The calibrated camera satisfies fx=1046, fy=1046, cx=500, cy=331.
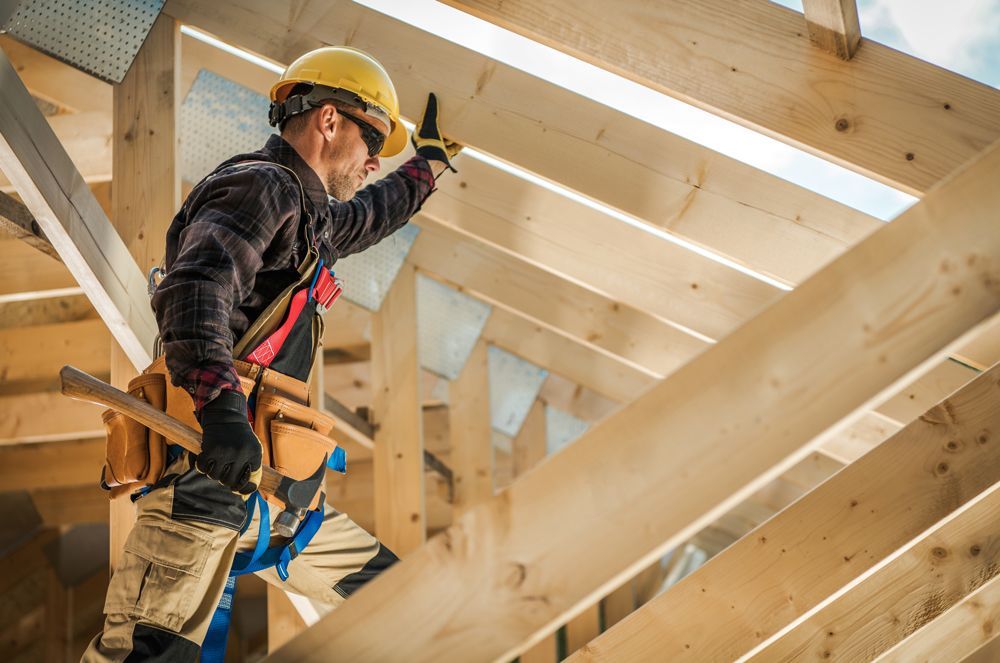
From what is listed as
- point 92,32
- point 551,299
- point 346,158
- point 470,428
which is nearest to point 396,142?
point 346,158

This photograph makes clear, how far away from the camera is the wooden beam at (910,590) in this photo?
269 cm

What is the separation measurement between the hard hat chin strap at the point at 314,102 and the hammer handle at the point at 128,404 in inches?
31.2

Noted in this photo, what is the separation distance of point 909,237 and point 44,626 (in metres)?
6.38

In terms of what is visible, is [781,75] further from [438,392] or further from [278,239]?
[438,392]

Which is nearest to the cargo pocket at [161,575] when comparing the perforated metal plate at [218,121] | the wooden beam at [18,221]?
the wooden beam at [18,221]

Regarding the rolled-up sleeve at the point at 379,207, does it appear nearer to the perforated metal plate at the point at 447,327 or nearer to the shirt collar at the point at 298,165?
the shirt collar at the point at 298,165

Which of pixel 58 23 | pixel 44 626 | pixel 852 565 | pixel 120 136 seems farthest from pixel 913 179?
pixel 44 626

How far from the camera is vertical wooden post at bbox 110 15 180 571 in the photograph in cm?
254

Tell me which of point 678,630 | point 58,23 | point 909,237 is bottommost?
point 678,630

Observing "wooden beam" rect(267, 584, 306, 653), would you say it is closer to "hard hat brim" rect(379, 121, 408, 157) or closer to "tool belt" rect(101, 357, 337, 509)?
"tool belt" rect(101, 357, 337, 509)

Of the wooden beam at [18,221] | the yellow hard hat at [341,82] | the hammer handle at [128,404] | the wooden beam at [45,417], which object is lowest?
the hammer handle at [128,404]

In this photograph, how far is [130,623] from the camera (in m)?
1.73

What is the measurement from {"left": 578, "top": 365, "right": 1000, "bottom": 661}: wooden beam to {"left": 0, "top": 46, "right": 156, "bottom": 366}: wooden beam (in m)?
1.33

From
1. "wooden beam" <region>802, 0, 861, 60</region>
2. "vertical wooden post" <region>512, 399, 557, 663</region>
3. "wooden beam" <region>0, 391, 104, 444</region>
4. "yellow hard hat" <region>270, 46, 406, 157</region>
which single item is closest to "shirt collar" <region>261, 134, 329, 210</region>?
"yellow hard hat" <region>270, 46, 406, 157</region>
